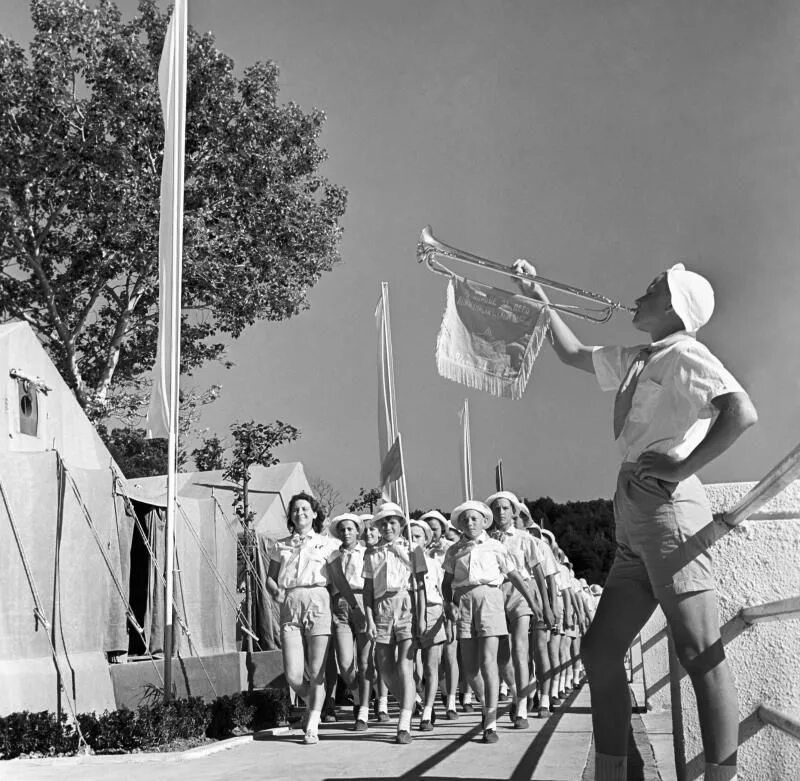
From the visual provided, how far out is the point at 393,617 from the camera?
9.10m

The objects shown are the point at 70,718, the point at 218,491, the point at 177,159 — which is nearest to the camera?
the point at 70,718

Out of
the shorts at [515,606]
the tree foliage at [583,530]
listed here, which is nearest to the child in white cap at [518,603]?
the shorts at [515,606]

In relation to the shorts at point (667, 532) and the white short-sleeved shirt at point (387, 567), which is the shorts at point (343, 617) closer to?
the white short-sleeved shirt at point (387, 567)

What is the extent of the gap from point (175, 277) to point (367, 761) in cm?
540

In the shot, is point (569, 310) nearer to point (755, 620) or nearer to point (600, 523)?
point (755, 620)

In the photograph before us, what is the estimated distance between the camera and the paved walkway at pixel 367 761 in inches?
238

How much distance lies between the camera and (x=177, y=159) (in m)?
10.7

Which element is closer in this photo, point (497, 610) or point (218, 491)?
point (497, 610)

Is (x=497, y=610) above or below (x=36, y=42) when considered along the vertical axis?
below

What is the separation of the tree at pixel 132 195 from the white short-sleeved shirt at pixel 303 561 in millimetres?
12171

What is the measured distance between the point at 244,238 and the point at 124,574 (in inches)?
389

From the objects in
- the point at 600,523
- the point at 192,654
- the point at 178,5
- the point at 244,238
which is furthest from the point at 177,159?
the point at 600,523

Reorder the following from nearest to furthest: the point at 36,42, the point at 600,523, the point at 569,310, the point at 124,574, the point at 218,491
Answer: the point at 569,310 < the point at 124,574 < the point at 218,491 < the point at 36,42 < the point at 600,523

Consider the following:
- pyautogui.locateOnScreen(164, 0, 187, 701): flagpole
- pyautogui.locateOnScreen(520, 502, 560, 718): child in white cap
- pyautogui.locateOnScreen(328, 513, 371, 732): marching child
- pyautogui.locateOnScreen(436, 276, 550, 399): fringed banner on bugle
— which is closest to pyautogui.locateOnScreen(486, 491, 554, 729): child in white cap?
pyautogui.locateOnScreen(520, 502, 560, 718): child in white cap
